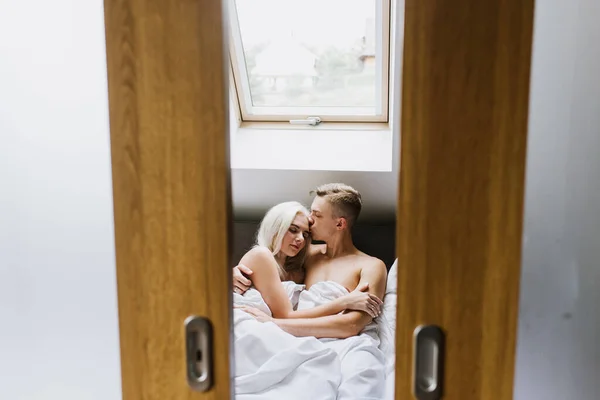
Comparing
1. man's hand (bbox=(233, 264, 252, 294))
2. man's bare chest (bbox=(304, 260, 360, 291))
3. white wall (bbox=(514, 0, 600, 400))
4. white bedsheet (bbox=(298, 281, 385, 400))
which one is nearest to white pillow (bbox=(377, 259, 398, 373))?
white bedsheet (bbox=(298, 281, 385, 400))

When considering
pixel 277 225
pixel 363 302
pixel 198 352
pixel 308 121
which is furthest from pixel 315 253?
pixel 198 352

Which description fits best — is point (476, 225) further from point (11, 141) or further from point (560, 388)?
point (11, 141)

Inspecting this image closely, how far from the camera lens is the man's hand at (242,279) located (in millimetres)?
2246

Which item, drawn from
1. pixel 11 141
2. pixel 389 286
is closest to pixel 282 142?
pixel 389 286

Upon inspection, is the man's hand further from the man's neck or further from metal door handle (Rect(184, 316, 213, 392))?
metal door handle (Rect(184, 316, 213, 392))

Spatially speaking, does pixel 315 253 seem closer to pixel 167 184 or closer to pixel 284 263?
pixel 284 263

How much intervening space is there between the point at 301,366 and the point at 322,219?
786 mm

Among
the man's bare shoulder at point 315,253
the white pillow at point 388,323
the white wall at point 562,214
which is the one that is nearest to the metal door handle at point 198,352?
the white wall at point 562,214

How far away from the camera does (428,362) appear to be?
821 millimetres

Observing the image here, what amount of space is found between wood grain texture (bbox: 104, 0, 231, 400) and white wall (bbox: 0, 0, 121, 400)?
0.06m

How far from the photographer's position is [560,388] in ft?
2.77

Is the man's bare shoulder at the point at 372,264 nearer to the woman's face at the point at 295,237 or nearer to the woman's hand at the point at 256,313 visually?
the woman's face at the point at 295,237

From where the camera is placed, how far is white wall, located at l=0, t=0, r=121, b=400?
33.8 inches

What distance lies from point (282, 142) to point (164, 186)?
1910 mm
